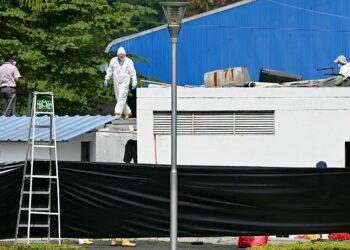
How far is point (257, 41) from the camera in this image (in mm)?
40281

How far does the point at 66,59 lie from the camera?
35.5 metres

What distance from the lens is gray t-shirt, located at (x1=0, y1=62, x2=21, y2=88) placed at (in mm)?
27516

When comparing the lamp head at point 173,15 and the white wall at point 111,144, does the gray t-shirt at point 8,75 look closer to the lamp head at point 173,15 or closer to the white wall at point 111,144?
the white wall at point 111,144

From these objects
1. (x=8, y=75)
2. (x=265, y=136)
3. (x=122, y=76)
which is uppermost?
(x=8, y=75)

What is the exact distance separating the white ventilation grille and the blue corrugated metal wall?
48.7ft


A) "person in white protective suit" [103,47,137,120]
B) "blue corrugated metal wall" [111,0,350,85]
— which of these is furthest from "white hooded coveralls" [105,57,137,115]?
"blue corrugated metal wall" [111,0,350,85]

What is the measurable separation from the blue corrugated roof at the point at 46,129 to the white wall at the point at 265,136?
1.34 m

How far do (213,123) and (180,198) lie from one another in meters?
6.07

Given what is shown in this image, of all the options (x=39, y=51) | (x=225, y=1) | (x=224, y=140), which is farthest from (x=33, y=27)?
(x=225, y=1)

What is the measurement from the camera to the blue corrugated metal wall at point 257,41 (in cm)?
3984

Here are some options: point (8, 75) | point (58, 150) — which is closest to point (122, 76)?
A: point (58, 150)

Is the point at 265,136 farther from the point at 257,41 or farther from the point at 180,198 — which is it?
the point at 257,41

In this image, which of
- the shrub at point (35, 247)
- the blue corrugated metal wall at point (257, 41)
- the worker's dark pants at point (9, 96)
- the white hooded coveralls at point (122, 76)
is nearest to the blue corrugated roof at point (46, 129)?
the white hooded coveralls at point (122, 76)

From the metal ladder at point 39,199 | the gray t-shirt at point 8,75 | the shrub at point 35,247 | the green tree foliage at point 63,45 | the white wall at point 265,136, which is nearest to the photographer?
the shrub at point 35,247
